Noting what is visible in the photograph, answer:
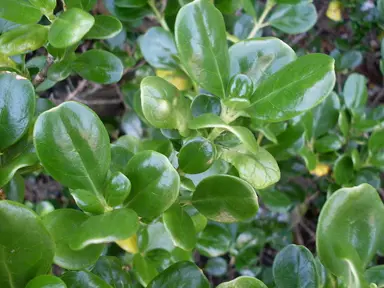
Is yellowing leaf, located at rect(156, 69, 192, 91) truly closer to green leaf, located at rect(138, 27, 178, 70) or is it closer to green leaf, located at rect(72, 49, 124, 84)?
green leaf, located at rect(138, 27, 178, 70)

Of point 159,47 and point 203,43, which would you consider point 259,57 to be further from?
point 159,47

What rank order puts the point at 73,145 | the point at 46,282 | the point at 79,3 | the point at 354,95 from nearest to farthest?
the point at 46,282, the point at 73,145, the point at 79,3, the point at 354,95

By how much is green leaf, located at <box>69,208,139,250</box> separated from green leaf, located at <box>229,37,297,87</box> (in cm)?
33

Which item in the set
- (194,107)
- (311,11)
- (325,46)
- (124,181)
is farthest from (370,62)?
(124,181)

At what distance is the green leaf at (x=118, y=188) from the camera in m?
0.63

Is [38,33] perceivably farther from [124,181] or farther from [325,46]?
[325,46]

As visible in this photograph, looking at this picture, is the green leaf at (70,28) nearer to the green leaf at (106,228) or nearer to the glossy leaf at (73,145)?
the glossy leaf at (73,145)

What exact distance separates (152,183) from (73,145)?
13 cm

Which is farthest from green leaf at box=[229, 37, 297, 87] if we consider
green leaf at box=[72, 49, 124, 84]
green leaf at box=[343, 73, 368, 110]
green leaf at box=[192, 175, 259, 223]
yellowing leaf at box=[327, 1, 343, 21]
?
yellowing leaf at box=[327, 1, 343, 21]

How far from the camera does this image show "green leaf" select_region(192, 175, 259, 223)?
709mm

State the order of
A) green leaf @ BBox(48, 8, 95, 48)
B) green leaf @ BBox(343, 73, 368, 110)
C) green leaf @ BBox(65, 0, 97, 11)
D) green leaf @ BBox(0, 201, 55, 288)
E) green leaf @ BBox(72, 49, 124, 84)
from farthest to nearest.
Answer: green leaf @ BBox(343, 73, 368, 110) → green leaf @ BBox(72, 49, 124, 84) → green leaf @ BBox(65, 0, 97, 11) → green leaf @ BBox(48, 8, 95, 48) → green leaf @ BBox(0, 201, 55, 288)

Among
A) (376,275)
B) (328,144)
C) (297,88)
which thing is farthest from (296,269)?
(328,144)

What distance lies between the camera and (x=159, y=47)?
112 cm

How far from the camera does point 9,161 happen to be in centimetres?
71
